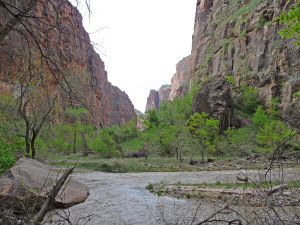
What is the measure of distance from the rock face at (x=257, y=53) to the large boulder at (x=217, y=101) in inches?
265

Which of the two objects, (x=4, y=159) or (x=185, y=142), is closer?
(x=4, y=159)

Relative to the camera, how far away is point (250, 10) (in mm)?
42312

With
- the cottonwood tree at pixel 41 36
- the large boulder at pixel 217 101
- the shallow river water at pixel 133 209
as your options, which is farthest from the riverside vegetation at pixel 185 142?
the cottonwood tree at pixel 41 36

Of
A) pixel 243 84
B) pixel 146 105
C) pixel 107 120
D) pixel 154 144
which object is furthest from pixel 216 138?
pixel 146 105

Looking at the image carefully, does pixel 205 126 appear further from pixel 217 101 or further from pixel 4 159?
pixel 4 159

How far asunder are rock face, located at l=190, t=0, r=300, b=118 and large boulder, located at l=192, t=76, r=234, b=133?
6.72 m

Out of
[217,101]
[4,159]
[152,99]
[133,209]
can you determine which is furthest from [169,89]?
[133,209]

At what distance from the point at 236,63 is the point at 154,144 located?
24591 mm

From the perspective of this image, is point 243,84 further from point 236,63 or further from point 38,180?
point 38,180

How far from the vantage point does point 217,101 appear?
2972cm

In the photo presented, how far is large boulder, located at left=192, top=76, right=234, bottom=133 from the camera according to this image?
94.7 feet

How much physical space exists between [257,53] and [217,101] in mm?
13435

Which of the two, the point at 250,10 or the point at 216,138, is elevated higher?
the point at 250,10

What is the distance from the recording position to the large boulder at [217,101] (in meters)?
28.9
